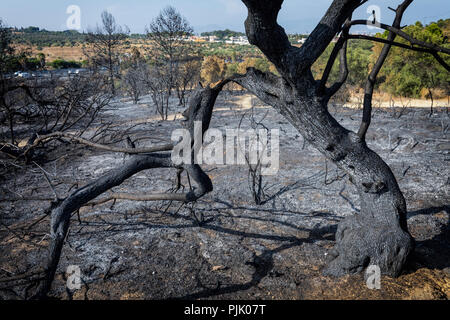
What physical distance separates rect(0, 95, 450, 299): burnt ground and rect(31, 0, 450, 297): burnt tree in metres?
0.23

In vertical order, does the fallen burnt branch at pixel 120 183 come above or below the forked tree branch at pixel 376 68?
below

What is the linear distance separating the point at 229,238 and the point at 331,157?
1.69 metres

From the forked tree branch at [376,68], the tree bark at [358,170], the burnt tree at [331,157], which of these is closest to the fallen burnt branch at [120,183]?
the burnt tree at [331,157]

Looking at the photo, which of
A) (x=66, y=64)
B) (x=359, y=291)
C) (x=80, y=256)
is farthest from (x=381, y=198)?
(x=66, y=64)

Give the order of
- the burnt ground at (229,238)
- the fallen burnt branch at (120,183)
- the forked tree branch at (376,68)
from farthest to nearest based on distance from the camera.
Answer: the burnt ground at (229,238) → the forked tree branch at (376,68) → the fallen burnt branch at (120,183)

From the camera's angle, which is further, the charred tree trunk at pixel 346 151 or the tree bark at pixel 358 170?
the tree bark at pixel 358 170

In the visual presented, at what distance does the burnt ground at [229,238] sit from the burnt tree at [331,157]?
233mm

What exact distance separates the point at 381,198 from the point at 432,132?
6658mm

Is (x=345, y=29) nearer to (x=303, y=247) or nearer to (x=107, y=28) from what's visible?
(x=303, y=247)

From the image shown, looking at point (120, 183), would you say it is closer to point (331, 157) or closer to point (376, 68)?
point (331, 157)

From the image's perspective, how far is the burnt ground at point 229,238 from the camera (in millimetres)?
2559

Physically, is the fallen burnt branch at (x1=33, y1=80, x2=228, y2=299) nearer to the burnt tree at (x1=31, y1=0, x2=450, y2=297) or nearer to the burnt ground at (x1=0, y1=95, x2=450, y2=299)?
the burnt tree at (x1=31, y1=0, x2=450, y2=297)

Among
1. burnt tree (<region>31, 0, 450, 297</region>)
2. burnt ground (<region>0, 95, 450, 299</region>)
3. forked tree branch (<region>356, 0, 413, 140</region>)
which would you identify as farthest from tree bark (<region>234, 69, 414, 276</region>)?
burnt ground (<region>0, 95, 450, 299</region>)

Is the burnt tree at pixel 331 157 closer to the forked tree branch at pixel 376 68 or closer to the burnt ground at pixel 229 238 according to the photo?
the forked tree branch at pixel 376 68
